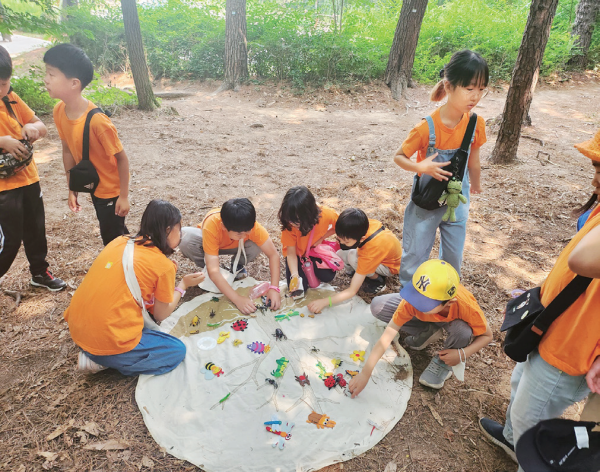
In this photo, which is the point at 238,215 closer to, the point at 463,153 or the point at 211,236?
the point at 211,236

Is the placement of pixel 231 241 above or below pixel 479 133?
below

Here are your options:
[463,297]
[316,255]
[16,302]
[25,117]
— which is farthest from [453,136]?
[16,302]

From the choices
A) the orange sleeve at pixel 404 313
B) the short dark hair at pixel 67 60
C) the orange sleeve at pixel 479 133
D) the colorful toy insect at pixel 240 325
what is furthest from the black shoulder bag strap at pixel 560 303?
the short dark hair at pixel 67 60

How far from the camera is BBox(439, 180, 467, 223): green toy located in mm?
2348

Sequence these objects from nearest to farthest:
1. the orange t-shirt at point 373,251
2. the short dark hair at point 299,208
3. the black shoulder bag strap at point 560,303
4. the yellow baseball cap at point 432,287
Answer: the black shoulder bag strap at point 560,303, the yellow baseball cap at point 432,287, the short dark hair at point 299,208, the orange t-shirt at point 373,251

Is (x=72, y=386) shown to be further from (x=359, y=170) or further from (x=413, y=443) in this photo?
(x=359, y=170)

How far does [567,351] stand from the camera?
132 centimetres

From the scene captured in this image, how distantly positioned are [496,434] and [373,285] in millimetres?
1338

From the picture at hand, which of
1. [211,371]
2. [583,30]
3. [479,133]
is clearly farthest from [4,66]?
[583,30]

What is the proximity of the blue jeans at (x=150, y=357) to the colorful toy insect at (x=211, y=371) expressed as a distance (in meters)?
0.17

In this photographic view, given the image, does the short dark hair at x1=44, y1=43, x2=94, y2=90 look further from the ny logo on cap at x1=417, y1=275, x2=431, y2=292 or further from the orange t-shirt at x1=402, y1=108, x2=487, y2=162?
the ny logo on cap at x1=417, y1=275, x2=431, y2=292

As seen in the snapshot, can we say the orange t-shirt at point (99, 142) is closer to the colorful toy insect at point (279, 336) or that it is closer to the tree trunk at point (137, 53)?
the colorful toy insect at point (279, 336)

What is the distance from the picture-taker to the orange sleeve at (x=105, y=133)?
2432 mm

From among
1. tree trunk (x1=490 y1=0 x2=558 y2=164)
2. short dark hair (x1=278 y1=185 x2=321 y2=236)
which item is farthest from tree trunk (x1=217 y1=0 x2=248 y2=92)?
short dark hair (x1=278 y1=185 x2=321 y2=236)
